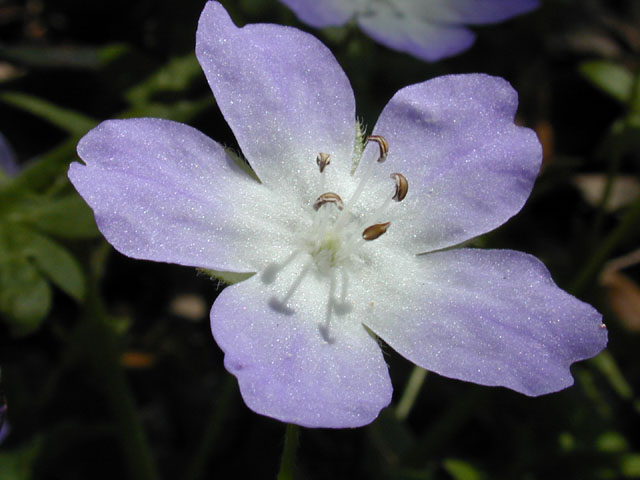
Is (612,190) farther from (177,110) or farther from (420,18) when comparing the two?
(177,110)

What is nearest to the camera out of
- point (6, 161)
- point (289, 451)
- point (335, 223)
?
point (289, 451)

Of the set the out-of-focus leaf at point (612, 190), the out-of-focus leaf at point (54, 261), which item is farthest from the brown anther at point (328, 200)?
the out-of-focus leaf at point (612, 190)

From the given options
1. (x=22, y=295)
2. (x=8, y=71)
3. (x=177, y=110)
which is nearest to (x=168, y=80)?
(x=177, y=110)

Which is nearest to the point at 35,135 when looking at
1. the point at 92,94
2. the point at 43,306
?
the point at 92,94

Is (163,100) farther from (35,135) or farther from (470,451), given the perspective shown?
(470,451)

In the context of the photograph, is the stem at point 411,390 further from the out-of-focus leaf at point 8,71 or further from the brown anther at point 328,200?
the out-of-focus leaf at point 8,71
